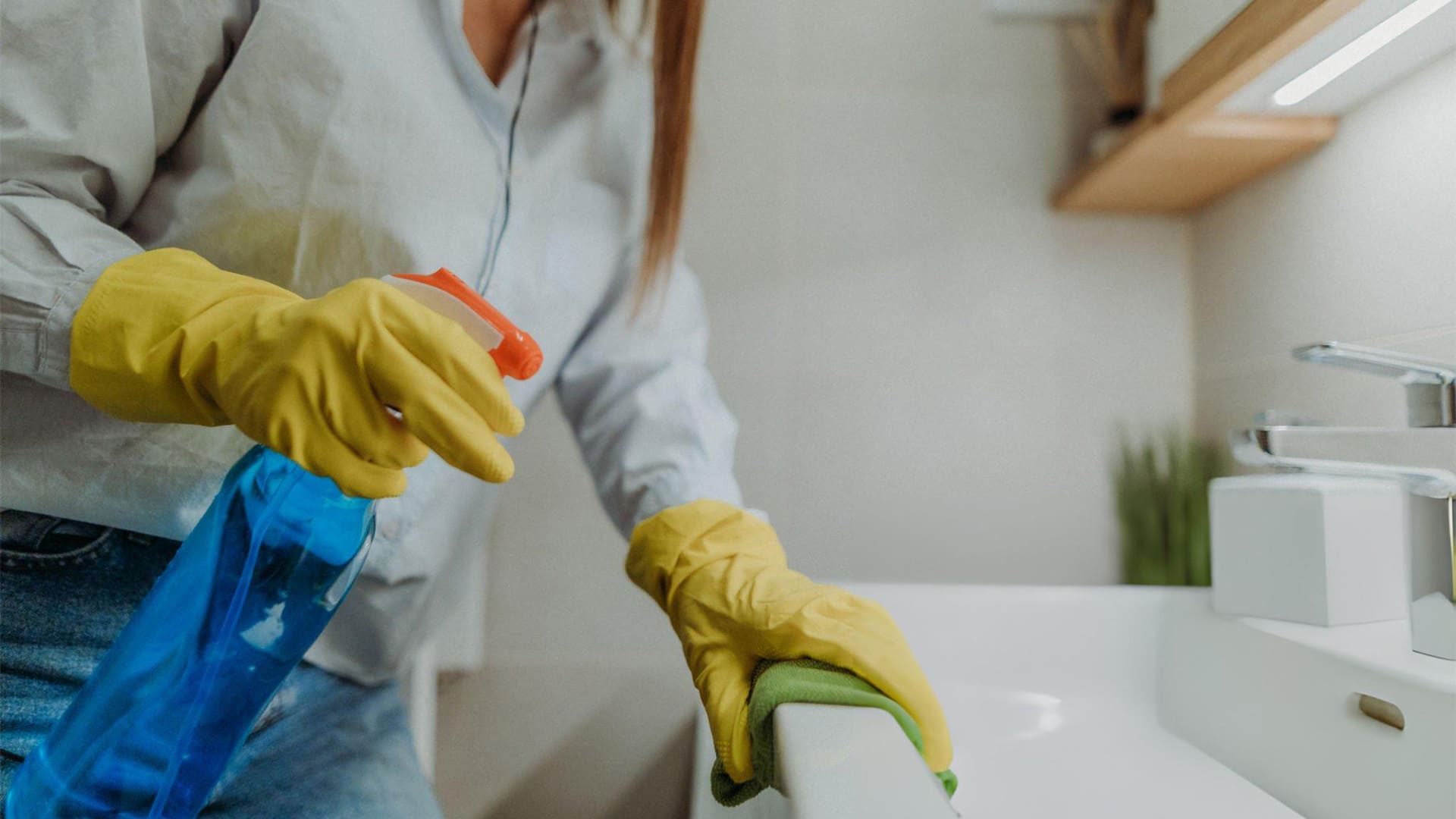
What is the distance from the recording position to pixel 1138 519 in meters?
1.24

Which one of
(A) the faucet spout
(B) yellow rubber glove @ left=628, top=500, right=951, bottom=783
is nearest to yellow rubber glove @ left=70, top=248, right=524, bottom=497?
(B) yellow rubber glove @ left=628, top=500, right=951, bottom=783

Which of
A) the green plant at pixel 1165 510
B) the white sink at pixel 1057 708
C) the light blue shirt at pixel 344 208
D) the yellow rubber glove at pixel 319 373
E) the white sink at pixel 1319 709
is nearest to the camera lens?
the yellow rubber glove at pixel 319 373

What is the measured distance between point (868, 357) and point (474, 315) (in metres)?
0.88

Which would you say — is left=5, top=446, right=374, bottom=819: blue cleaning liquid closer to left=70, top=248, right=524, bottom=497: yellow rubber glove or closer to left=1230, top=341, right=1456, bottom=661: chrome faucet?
left=70, top=248, right=524, bottom=497: yellow rubber glove

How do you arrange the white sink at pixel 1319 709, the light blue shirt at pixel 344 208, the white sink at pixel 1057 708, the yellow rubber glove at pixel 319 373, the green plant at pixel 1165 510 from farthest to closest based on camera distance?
1. the green plant at pixel 1165 510
2. the white sink at pixel 1057 708
3. the white sink at pixel 1319 709
4. the light blue shirt at pixel 344 208
5. the yellow rubber glove at pixel 319 373

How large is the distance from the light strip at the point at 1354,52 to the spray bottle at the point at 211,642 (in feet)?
2.86

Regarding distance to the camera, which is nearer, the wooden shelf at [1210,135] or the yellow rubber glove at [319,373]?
the yellow rubber glove at [319,373]

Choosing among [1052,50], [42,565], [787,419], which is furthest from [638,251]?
[1052,50]

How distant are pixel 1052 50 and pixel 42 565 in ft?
4.42

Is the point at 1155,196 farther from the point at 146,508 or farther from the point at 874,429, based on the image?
the point at 146,508

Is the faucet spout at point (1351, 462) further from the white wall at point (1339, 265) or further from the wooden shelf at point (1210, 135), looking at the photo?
the wooden shelf at point (1210, 135)

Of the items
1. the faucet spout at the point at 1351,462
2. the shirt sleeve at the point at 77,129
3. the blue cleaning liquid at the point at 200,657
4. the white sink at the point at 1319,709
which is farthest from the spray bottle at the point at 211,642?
the white sink at the point at 1319,709

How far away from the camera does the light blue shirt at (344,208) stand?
53 cm

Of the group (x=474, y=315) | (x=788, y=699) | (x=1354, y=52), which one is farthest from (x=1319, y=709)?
(x=474, y=315)
